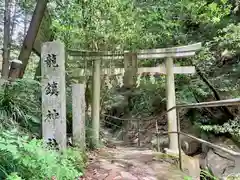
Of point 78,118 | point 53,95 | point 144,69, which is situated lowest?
point 78,118

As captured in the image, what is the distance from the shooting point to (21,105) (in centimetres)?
412

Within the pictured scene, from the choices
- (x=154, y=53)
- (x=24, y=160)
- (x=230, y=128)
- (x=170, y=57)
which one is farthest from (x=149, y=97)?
(x=24, y=160)

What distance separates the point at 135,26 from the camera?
659 centimetres

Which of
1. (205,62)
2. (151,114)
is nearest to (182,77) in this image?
(205,62)

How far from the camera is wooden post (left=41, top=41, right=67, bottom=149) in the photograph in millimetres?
3863

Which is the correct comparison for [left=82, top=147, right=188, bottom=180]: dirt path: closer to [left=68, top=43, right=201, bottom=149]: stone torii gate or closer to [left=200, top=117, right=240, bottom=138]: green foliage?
[left=68, top=43, right=201, bottom=149]: stone torii gate

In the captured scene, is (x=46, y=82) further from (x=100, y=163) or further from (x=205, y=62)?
(x=205, y=62)

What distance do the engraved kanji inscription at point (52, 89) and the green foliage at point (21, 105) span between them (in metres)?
0.42

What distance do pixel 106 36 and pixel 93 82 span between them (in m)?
→ 0.94

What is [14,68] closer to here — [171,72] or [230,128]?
[171,72]

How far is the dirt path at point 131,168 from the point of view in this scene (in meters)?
3.58

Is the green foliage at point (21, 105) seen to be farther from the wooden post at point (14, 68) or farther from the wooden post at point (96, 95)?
the wooden post at point (96, 95)

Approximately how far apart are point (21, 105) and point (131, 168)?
1581 millimetres

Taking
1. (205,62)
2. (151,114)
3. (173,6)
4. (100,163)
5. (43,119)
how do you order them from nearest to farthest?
(43,119) → (100,163) → (173,6) → (205,62) → (151,114)
